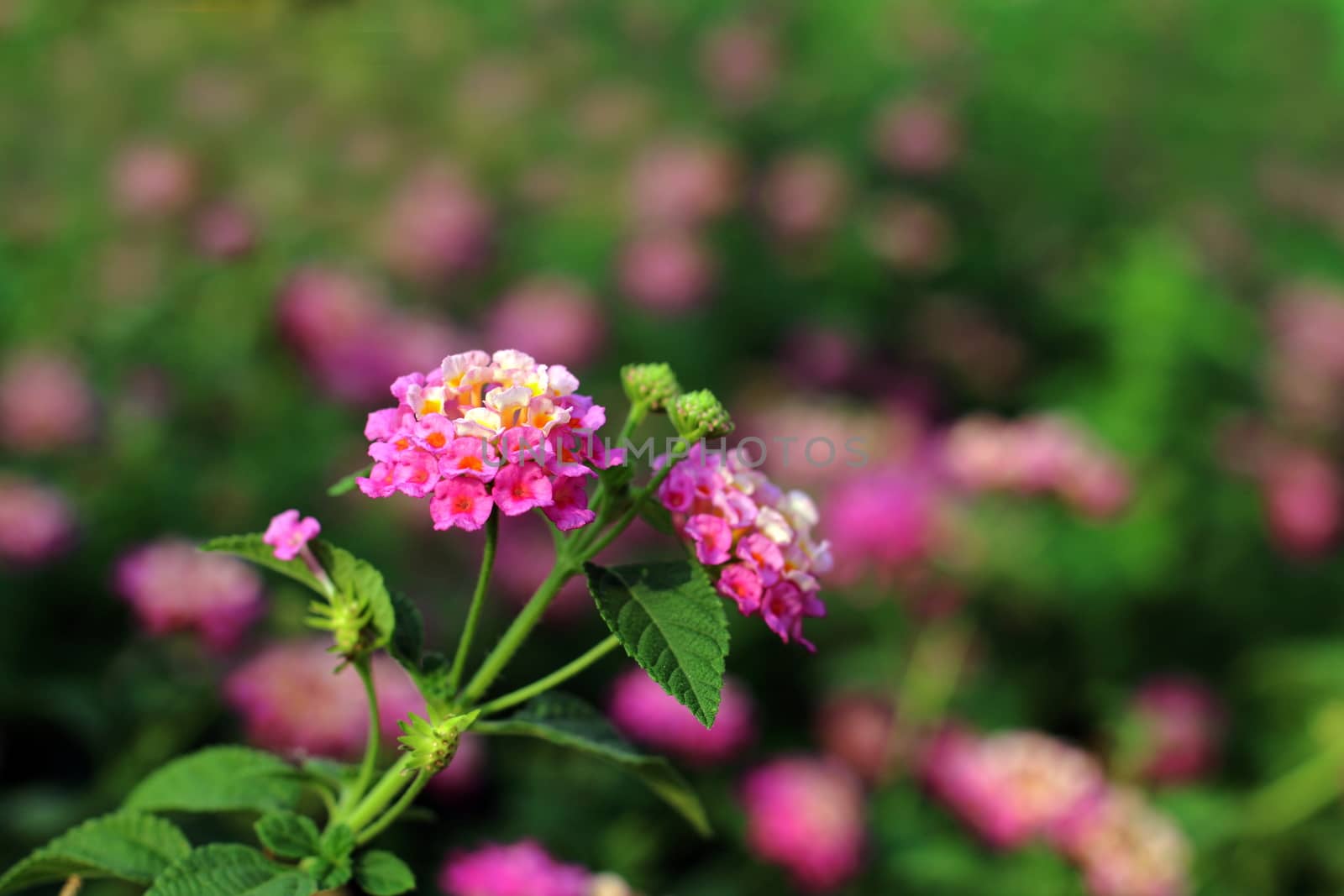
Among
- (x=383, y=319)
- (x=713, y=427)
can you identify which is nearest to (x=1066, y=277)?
(x=383, y=319)

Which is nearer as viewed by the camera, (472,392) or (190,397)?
(472,392)

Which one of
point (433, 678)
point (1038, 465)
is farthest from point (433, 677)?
point (1038, 465)

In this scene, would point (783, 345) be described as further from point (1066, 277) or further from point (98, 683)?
point (98, 683)

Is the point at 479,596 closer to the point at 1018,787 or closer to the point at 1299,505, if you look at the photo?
the point at 1018,787

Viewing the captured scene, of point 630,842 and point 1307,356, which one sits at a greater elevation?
point 1307,356

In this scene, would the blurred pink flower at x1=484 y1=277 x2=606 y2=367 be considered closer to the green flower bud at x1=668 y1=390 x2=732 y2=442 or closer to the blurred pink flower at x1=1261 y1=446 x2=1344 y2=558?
the blurred pink flower at x1=1261 y1=446 x2=1344 y2=558

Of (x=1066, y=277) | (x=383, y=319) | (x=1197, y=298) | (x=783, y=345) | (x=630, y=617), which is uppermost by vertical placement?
(x=1066, y=277)
